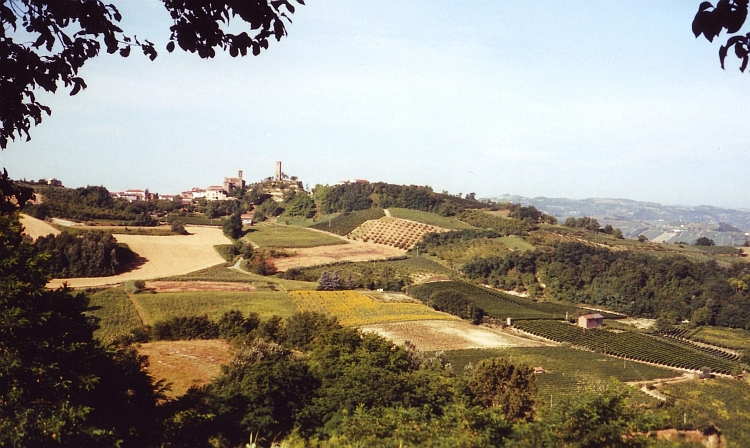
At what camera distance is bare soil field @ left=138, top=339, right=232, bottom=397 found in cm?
2355

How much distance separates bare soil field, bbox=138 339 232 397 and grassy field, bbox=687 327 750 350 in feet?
137

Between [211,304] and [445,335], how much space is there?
1842cm

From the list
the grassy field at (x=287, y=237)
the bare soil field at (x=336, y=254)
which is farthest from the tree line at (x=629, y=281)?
the grassy field at (x=287, y=237)

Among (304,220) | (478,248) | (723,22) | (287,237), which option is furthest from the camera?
(304,220)

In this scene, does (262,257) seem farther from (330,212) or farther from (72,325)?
(72,325)

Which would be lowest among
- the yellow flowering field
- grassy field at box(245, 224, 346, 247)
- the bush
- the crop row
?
the crop row

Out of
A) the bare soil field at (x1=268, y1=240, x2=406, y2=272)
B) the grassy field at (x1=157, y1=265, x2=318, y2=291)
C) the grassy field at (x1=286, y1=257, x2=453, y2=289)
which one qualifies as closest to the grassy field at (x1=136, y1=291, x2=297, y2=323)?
the grassy field at (x1=157, y1=265, x2=318, y2=291)

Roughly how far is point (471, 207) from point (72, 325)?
94.6m

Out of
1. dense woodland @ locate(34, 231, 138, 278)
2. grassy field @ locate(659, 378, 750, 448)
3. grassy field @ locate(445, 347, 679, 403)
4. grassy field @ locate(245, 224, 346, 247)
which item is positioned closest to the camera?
grassy field @ locate(659, 378, 750, 448)

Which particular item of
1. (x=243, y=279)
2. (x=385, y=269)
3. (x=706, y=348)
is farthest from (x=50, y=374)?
(x=385, y=269)

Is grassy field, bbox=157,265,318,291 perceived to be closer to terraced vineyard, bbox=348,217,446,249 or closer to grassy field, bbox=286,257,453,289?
grassy field, bbox=286,257,453,289

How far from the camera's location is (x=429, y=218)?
300 ft

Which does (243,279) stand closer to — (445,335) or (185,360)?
(445,335)

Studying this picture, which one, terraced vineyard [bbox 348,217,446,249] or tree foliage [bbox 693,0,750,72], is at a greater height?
tree foliage [bbox 693,0,750,72]
